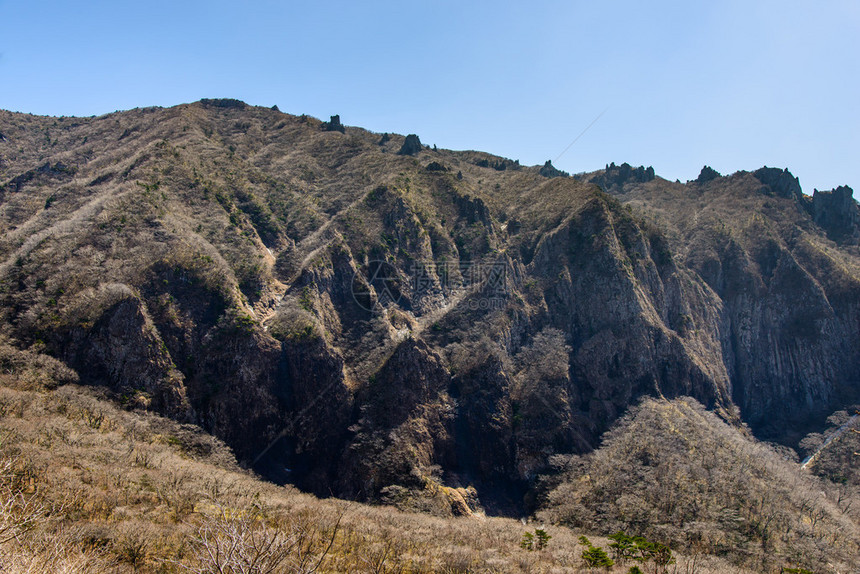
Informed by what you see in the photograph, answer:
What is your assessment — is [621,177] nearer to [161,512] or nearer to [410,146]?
[410,146]

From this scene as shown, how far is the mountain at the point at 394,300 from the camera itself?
54250 millimetres

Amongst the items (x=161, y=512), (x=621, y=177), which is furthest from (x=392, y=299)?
(x=621, y=177)

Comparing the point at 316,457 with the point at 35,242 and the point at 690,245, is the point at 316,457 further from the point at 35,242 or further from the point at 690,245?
the point at 690,245

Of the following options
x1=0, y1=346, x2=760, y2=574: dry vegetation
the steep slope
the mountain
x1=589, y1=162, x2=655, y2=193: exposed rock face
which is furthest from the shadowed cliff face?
x1=589, y1=162, x2=655, y2=193: exposed rock face

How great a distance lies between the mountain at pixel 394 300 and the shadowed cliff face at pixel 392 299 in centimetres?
36

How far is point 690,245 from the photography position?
114 metres

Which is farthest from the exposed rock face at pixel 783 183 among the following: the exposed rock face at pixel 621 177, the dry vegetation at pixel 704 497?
the dry vegetation at pixel 704 497

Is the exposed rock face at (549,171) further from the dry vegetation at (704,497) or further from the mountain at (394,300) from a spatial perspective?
the dry vegetation at (704,497)

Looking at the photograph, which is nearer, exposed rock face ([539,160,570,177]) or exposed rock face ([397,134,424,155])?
exposed rock face ([397,134,424,155])

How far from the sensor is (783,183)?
127 meters

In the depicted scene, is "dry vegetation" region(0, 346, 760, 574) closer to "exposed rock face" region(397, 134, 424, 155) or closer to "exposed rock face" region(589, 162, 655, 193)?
"exposed rock face" region(397, 134, 424, 155)

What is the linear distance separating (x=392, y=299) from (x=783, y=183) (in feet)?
417

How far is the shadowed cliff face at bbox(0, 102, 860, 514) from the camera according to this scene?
54438mm

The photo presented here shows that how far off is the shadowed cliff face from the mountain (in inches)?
14.4
